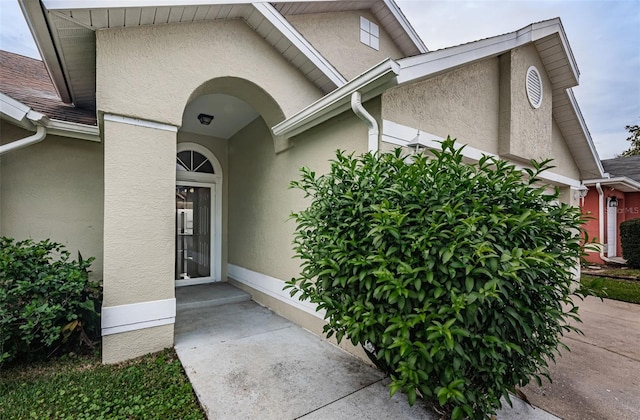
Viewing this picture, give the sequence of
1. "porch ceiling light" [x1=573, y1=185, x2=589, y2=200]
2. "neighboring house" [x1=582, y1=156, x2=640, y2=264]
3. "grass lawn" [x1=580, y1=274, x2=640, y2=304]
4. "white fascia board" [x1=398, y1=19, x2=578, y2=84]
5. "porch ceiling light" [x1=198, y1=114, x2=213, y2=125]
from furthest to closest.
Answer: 1. "neighboring house" [x1=582, y1=156, x2=640, y2=264]
2. "porch ceiling light" [x1=573, y1=185, x2=589, y2=200]
3. "grass lawn" [x1=580, y1=274, x2=640, y2=304]
4. "porch ceiling light" [x1=198, y1=114, x2=213, y2=125]
5. "white fascia board" [x1=398, y1=19, x2=578, y2=84]

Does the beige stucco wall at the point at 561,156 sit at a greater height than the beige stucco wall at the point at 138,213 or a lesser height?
greater

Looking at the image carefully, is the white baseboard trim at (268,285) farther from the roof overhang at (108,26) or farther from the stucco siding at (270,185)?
the roof overhang at (108,26)

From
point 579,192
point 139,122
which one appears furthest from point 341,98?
point 579,192

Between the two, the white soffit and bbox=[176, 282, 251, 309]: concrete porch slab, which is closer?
the white soffit

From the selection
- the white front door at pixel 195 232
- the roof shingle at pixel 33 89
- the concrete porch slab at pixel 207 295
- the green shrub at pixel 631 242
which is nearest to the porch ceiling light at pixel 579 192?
the green shrub at pixel 631 242

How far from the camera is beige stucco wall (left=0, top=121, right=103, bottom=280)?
5.22m

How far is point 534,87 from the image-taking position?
661 cm

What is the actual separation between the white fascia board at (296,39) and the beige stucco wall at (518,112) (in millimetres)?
3382

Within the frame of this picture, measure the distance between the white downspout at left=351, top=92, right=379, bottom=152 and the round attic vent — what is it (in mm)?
4809

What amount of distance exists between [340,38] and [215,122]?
13.4 ft

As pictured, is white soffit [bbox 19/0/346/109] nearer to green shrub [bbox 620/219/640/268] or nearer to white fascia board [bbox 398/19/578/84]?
white fascia board [bbox 398/19/578/84]

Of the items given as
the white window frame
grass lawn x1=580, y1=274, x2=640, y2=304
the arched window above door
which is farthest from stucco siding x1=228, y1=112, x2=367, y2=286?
grass lawn x1=580, y1=274, x2=640, y2=304

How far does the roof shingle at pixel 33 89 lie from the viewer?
225 inches

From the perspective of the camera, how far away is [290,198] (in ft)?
18.1
